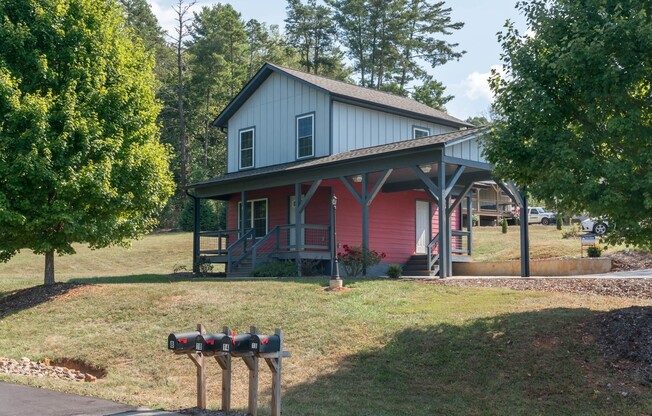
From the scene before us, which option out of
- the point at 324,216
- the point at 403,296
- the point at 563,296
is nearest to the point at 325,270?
the point at 324,216

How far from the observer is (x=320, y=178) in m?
22.5

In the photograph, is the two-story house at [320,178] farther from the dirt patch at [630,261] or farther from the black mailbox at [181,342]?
the black mailbox at [181,342]

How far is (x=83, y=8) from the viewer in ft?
64.6

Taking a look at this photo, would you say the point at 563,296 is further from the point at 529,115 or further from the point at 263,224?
the point at 263,224

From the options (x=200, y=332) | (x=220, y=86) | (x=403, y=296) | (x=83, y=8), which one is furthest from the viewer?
(x=220, y=86)

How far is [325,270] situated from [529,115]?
1289 cm

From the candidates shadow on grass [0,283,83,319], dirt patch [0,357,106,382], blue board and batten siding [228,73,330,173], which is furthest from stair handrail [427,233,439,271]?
dirt patch [0,357,106,382]

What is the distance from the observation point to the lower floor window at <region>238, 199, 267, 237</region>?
26875mm

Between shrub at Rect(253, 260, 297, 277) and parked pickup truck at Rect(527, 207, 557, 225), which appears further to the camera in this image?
parked pickup truck at Rect(527, 207, 557, 225)

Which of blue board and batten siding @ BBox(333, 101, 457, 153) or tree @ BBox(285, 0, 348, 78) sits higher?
tree @ BBox(285, 0, 348, 78)

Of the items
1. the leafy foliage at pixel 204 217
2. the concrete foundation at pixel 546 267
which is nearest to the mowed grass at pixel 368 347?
the concrete foundation at pixel 546 267

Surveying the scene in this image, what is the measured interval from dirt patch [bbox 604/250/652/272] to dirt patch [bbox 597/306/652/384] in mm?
11608

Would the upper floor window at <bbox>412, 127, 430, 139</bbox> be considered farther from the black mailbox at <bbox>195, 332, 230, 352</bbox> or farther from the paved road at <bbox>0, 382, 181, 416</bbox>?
the black mailbox at <bbox>195, 332, 230, 352</bbox>

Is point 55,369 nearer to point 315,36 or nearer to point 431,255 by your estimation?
point 431,255
